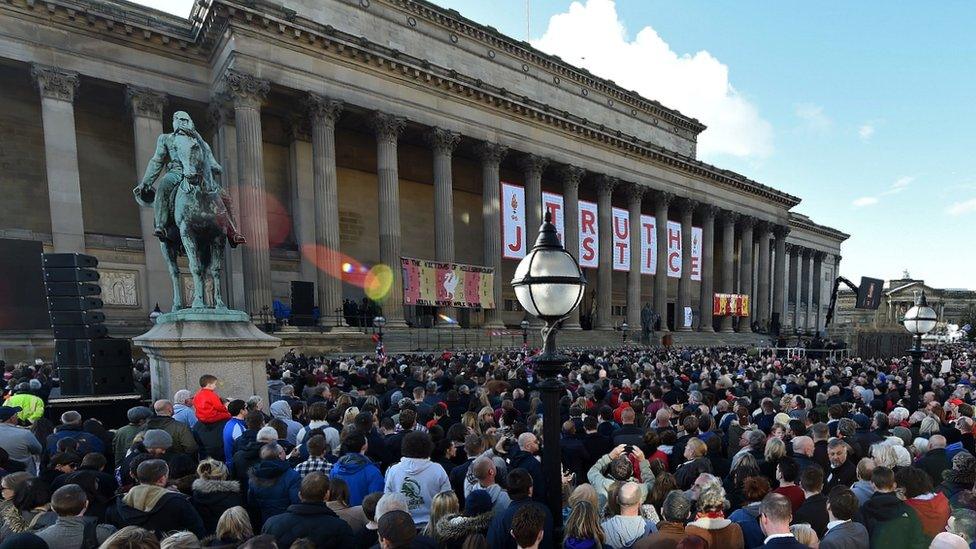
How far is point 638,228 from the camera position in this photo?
1644 inches

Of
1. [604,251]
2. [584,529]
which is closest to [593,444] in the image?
[584,529]

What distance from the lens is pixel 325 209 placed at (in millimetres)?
26359

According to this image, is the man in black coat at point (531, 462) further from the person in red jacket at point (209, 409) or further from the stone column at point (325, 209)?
the stone column at point (325, 209)

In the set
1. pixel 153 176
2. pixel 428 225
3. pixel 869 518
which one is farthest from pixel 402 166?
pixel 869 518

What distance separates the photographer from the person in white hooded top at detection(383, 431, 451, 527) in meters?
4.61

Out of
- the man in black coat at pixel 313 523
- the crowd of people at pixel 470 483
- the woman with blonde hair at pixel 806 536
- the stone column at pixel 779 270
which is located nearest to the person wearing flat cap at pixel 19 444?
the crowd of people at pixel 470 483

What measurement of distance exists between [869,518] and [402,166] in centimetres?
3420

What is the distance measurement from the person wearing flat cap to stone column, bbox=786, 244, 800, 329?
7739 centimetres

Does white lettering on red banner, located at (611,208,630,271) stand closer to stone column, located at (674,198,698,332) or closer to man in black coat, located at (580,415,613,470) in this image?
stone column, located at (674,198,698,332)

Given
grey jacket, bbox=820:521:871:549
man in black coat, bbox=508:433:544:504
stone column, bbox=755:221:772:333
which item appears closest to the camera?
grey jacket, bbox=820:521:871:549

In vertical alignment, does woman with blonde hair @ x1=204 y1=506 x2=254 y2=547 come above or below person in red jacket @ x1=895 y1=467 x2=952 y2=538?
above

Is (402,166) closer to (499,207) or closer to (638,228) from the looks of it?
(499,207)

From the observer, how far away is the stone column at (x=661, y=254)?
42906 millimetres

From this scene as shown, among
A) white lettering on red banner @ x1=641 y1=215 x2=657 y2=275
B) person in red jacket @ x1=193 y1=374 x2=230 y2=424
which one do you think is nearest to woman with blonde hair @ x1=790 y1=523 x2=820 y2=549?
person in red jacket @ x1=193 y1=374 x2=230 y2=424
